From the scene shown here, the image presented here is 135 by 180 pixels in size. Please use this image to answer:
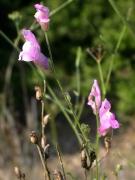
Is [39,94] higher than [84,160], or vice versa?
[39,94]

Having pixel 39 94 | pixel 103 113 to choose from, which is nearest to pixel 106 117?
pixel 103 113

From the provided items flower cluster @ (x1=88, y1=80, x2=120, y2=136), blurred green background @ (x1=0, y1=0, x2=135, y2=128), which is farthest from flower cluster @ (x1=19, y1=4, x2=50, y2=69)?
blurred green background @ (x1=0, y1=0, x2=135, y2=128)

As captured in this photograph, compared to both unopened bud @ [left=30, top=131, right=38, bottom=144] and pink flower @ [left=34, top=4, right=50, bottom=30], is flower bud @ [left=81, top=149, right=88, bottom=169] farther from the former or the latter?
pink flower @ [left=34, top=4, right=50, bottom=30]

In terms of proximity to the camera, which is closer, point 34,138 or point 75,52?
point 34,138

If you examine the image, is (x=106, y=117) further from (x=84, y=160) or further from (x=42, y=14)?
(x=42, y=14)

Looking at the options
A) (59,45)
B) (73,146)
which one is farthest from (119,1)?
(73,146)

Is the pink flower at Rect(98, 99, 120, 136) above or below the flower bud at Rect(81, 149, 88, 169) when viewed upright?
above

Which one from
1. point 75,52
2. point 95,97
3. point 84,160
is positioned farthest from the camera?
point 75,52
